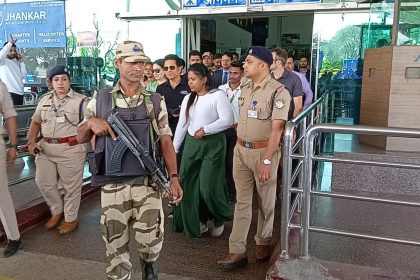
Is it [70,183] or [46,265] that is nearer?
[46,265]

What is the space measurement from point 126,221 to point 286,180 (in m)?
1.08

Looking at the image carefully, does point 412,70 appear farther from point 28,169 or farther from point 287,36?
point 287,36

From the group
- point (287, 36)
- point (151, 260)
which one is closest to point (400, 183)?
point (151, 260)

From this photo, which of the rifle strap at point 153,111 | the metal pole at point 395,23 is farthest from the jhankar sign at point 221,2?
the rifle strap at point 153,111

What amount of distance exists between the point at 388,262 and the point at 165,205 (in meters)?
2.59

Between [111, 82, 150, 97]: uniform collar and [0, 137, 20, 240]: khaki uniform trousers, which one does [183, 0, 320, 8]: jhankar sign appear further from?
[111, 82, 150, 97]: uniform collar

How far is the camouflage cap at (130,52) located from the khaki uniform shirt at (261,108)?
108 centimetres

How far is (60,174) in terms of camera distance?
4.38 meters

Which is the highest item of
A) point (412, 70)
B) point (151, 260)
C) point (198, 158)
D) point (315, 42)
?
point (315, 42)

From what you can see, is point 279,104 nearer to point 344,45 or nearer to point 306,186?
point 306,186

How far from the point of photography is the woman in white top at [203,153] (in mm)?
3902

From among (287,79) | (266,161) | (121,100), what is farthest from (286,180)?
(287,79)

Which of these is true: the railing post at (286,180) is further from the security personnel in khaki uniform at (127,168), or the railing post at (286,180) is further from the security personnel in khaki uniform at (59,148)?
the security personnel in khaki uniform at (59,148)

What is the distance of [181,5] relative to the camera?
9.89 metres
